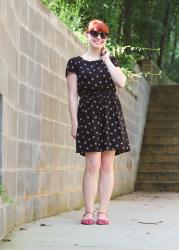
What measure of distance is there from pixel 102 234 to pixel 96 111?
1.05 metres

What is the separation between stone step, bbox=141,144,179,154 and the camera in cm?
1281

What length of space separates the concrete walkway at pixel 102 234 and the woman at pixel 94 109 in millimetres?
284

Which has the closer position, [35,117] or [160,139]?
[35,117]

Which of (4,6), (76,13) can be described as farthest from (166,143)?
(4,6)

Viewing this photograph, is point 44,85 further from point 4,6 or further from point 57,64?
point 4,6

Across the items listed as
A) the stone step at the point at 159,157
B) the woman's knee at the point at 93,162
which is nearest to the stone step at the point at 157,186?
the stone step at the point at 159,157

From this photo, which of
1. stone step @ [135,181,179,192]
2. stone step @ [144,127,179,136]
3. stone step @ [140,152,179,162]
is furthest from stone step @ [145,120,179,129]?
stone step @ [135,181,179,192]

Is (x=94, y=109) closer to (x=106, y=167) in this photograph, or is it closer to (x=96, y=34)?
(x=106, y=167)

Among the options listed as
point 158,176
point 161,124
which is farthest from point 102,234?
point 161,124

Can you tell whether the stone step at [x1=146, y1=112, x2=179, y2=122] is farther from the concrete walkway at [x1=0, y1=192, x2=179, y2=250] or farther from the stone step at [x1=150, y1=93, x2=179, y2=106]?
the concrete walkway at [x1=0, y1=192, x2=179, y2=250]

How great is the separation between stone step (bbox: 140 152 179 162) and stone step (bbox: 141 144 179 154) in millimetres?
110

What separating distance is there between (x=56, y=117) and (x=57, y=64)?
51 cm

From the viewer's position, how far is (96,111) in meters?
5.48

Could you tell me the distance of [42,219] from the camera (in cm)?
580
